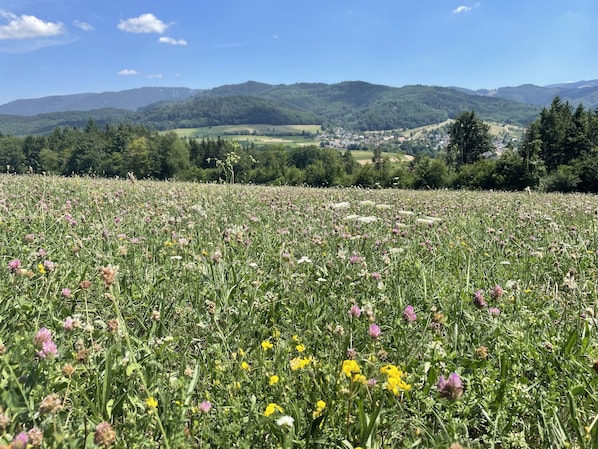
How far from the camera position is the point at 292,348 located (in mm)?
2670

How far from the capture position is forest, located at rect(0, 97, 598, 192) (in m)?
50.8

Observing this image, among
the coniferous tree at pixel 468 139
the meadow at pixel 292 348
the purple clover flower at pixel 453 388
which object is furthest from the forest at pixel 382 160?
the purple clover flower at pixel 453 388

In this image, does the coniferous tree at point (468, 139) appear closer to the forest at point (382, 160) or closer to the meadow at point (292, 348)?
the forest at point (382, 160)

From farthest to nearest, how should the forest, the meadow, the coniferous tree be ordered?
the coniferous tree < the forest < the meadow

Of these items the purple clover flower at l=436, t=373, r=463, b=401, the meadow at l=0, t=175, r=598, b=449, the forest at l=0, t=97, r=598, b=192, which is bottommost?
the forest at l=0, t=97, r=598, b=192

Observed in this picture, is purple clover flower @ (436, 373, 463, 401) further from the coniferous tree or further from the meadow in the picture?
the coniferous tree

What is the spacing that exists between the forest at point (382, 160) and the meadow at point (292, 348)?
35088 mm

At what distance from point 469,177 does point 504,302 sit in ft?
195

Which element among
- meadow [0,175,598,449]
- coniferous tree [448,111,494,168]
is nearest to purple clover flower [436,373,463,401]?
meadow [0,175,598,449]

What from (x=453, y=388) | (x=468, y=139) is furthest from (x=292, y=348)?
(x=468, y=139)

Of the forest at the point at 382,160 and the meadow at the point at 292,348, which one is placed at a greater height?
the meadow at the point at 292,348

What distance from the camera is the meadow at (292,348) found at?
1.85m

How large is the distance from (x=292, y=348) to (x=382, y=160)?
98.4 metres

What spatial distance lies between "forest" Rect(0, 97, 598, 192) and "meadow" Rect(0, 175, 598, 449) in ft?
115
